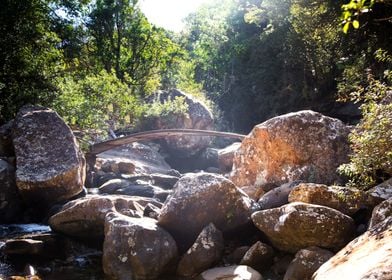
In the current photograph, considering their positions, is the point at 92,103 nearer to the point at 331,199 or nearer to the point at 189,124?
the point at 189,124

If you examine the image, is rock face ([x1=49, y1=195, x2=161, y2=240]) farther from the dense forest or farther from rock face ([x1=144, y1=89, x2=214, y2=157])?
rock face ([x1=144, y1=89, x2=214, y2=157])

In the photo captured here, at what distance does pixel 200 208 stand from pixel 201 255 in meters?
1.06

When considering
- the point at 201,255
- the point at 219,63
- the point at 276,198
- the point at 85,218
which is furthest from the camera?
the point at 219,63

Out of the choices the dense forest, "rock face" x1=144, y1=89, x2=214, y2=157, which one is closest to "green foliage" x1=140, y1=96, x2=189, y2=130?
"rock face" x1=144, y1=89, x2=214, y2=157

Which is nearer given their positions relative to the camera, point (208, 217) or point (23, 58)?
point (208, 217)

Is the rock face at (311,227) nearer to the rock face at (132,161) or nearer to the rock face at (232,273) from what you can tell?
the rock face at (232,273)

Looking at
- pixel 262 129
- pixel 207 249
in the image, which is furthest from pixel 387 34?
pixel 207 249

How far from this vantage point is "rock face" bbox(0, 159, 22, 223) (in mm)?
10344

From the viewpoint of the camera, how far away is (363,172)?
608cm

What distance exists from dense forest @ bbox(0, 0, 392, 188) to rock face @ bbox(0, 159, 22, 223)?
3.33 meters

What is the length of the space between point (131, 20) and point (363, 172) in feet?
84.5

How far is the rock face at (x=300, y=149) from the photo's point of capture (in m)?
9.87

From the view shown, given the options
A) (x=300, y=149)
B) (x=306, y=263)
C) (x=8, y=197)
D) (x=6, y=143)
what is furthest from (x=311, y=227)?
(x=6, y=143)

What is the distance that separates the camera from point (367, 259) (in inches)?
157
